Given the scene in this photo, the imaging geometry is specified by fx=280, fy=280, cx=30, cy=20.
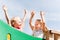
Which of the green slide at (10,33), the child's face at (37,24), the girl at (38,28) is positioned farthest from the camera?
the child's face at (37,24)

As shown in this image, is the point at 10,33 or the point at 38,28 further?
the point at 38,28

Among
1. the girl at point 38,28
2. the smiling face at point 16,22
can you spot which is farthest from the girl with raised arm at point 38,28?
the smiling face at point 16,22

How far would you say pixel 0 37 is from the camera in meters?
2.99

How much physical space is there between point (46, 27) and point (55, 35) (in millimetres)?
141

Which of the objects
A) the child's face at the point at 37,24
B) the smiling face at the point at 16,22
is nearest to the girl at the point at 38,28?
the child's face at the point at 37,24

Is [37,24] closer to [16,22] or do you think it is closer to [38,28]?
[38,28]

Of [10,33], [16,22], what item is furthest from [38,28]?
[10,33]

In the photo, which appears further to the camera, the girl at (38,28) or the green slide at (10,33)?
the girl at (38,28)

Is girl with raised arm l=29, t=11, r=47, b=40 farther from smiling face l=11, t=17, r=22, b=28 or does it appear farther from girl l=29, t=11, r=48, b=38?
smiling face l=11, t=17, r=22, b=28

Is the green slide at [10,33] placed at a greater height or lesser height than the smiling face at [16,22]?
lesser

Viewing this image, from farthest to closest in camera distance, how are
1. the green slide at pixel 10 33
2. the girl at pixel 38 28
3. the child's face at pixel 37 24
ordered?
the child's face at pixel 37 24, the girl at pixel 38 28, the green slide at pixel 10 33

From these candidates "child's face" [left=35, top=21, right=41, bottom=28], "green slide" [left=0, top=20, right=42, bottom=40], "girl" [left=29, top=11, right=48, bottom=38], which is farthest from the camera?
"child's face" [left=35, top=21, right=41, bottom=28]

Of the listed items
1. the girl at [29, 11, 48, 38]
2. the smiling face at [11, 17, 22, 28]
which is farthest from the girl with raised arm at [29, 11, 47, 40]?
the smiling face at [11, 17, 22, 28]

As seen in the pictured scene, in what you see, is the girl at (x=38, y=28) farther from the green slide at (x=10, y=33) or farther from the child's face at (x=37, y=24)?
the green slide at (x=10, y=33)
